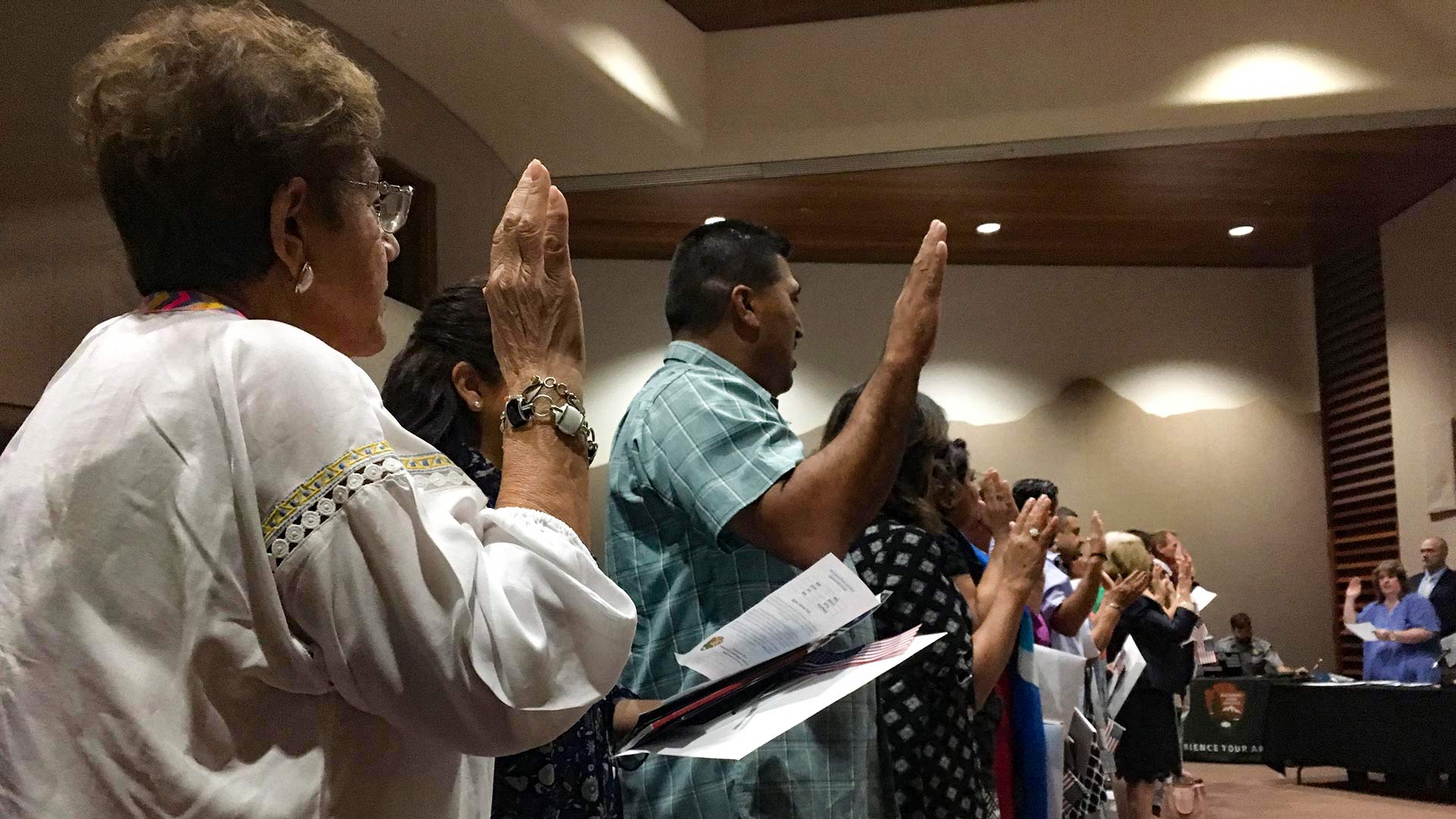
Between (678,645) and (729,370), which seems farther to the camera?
(729,370)

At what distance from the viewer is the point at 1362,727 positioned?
772 cm

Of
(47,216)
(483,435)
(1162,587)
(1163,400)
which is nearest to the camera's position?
(483,435)

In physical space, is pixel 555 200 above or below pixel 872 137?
below

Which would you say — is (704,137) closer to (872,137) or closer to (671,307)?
(872,137)

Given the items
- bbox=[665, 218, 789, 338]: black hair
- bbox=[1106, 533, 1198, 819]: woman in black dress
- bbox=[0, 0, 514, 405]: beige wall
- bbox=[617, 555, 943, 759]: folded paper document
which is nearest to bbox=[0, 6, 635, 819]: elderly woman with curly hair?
bbox=[617, 555, 943, 759]: folded paper document

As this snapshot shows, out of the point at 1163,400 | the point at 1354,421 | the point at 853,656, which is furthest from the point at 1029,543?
the point at 1354,421

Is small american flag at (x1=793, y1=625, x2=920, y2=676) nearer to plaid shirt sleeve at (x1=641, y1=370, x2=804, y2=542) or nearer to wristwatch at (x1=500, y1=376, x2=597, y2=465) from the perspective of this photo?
plaid shirt sleeve at (x1=641, y1=370, x2=804, y2=542)

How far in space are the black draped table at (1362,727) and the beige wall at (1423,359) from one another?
1.91 meters

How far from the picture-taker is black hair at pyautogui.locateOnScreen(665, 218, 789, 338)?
6.56ft

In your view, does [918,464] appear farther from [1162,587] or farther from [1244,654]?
[1244,654]

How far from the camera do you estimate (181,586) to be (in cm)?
77

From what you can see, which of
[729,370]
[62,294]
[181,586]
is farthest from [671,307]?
[62,294]

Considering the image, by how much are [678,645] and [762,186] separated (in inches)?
261

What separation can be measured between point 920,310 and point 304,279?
0.87m
